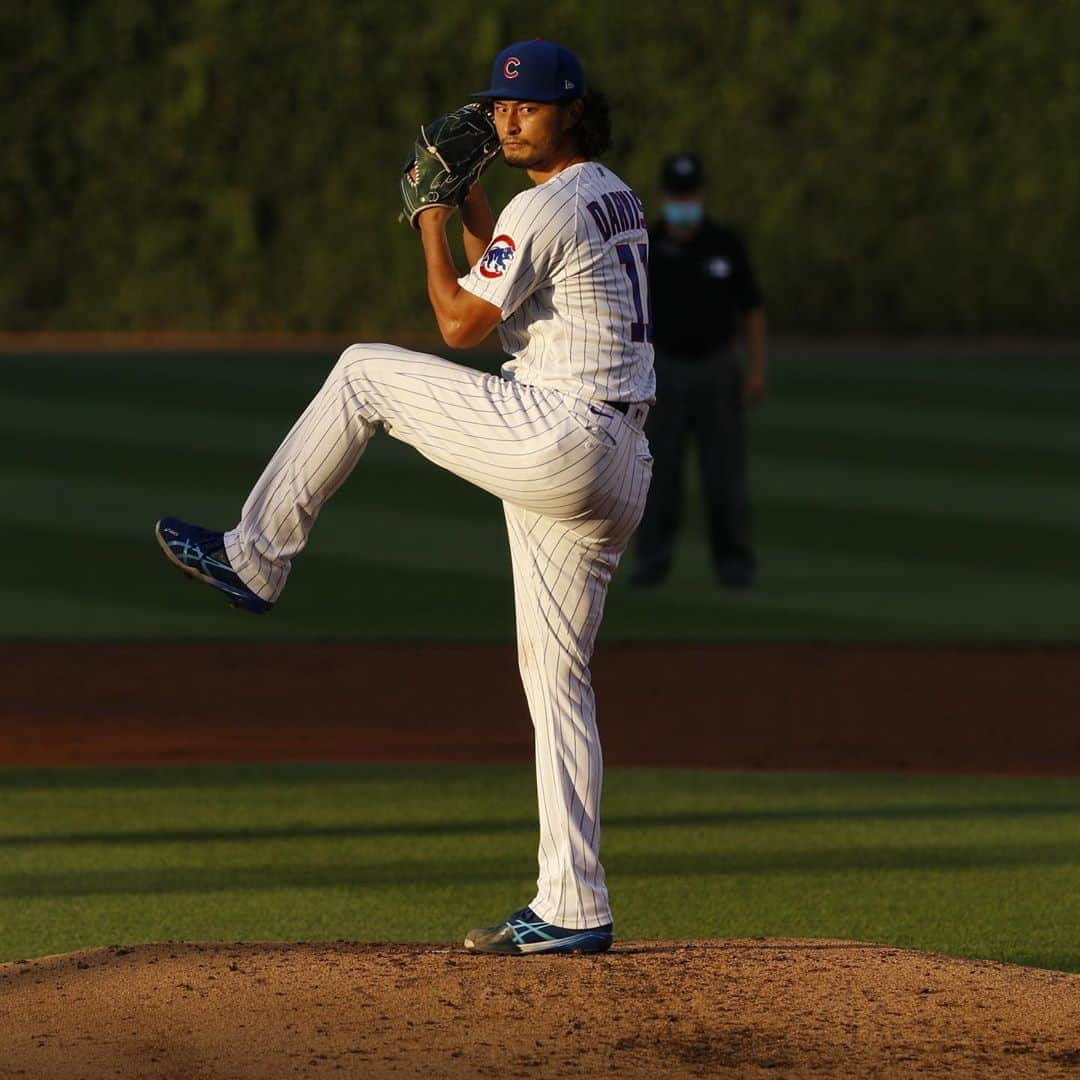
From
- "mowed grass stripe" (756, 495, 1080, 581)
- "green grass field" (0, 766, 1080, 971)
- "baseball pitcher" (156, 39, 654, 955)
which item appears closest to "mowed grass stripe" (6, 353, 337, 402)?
"mowed grass stripe" (756, 495, 1080, 581)

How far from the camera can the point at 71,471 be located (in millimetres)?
17234

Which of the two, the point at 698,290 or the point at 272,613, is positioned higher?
the point at 698,290

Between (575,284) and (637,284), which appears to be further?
(637,284)

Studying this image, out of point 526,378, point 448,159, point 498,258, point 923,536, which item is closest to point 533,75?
point 448,159

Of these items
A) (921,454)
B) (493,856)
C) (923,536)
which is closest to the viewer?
(493,856)

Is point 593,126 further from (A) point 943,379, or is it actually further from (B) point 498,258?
(A) point 943,379

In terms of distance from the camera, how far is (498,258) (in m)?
5.22

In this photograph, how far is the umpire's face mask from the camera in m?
12.5

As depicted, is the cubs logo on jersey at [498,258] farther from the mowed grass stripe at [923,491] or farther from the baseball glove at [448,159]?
the mowed grass stripe at [923,491]

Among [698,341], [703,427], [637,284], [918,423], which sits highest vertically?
[637,284]

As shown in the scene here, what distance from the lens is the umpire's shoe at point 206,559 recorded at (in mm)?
5422

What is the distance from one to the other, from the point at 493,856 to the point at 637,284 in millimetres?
2502

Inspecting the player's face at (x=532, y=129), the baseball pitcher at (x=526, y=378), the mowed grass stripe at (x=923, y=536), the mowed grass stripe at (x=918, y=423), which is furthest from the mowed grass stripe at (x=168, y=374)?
the player's face at (x=532, y=129)

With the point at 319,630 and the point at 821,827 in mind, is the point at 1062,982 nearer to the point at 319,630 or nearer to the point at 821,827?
the point at 821,827
